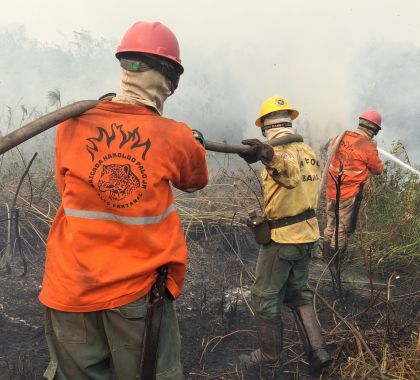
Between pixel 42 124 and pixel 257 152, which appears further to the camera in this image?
pixel 257 152

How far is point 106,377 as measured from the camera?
6.82 feet

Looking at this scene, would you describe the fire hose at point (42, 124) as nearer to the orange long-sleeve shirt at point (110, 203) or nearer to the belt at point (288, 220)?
the orange long-sleeve shirt at point (110, 203)

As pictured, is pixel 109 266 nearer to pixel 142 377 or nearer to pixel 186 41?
pixel 142 377

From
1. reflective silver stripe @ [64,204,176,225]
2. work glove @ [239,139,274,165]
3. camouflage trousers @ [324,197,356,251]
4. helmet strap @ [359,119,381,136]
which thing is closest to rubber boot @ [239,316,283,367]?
work glove @ [239,139,274,165]

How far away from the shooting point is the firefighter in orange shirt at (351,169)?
19.7 ft

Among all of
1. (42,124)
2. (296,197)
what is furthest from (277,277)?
(42,124)

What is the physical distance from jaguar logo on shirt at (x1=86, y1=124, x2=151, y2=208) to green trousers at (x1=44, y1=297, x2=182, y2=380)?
0.47 meters

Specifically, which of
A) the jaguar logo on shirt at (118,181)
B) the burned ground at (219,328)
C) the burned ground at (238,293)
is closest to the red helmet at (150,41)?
the jaguar logo on shirt at (118,181)

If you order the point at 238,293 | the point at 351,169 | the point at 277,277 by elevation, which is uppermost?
the point at 351,169

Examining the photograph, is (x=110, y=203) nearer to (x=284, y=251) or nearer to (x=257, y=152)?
(x=257, y=152)

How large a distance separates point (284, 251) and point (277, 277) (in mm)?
207

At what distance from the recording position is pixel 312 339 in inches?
134

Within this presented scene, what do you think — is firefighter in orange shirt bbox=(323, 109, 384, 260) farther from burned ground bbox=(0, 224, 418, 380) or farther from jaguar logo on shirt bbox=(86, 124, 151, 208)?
jaguar logo on shirt bbox=(86, 124, 151, 208)

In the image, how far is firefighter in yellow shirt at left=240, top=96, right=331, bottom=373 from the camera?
3.41 meters
